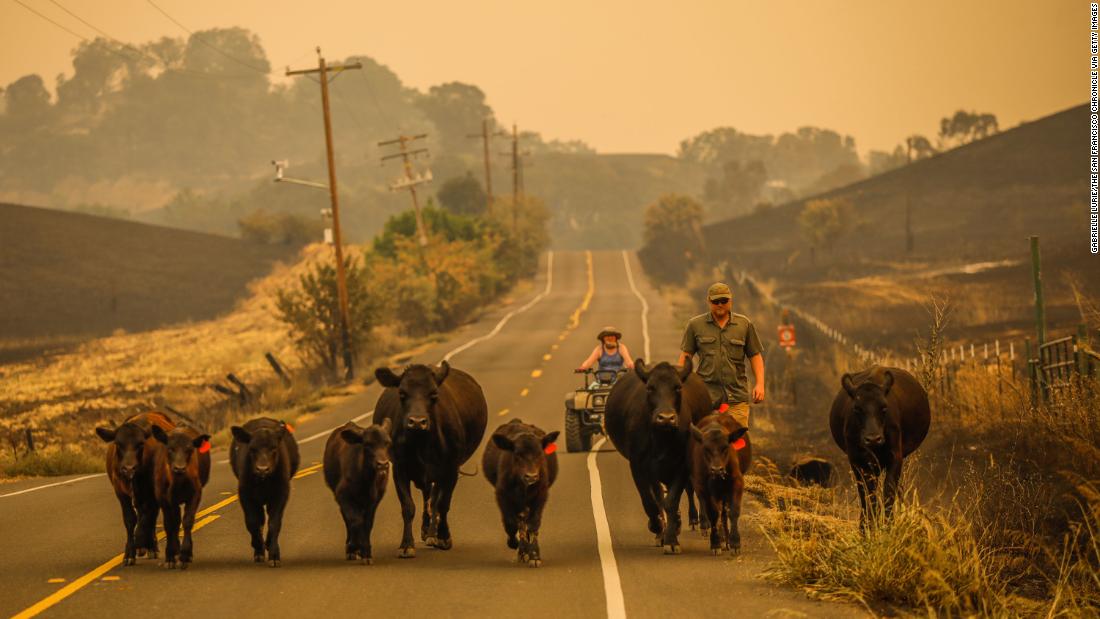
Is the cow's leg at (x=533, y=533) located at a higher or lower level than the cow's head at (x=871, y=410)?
lower

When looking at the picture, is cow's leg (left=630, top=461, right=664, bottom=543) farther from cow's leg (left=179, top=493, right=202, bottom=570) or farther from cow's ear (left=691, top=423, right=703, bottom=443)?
cow's leg (left=179, top=493, right=202, bottom=570)

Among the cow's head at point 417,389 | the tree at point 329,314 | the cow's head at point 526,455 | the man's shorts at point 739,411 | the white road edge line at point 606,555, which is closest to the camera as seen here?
the white road edge line at point 606,555

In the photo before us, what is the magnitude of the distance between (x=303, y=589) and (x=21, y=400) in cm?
4364

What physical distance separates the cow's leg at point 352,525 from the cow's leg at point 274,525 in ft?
2.04

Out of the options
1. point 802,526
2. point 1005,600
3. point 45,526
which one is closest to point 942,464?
point 802,526

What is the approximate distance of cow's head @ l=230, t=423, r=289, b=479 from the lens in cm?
1405

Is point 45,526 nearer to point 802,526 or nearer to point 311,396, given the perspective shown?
point 802,526

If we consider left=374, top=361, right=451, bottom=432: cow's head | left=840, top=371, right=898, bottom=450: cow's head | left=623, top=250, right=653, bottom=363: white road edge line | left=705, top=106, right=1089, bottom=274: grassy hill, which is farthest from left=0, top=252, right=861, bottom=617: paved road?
left=705, top=106, right=1089, bottom=274: grassy hill

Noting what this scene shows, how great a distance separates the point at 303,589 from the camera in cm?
1308

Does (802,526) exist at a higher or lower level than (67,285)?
lower

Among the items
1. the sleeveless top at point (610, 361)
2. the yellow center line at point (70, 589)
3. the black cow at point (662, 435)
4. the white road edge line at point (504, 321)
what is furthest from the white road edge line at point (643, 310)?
the yellow center line at point (70, 589)

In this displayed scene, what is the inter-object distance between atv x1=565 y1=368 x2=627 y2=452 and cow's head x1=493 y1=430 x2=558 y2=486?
30.6 ft

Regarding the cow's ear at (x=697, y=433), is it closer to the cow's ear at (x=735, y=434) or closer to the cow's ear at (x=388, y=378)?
the cow's ear at (x=735, y=434)

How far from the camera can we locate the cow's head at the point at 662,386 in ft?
49.3
